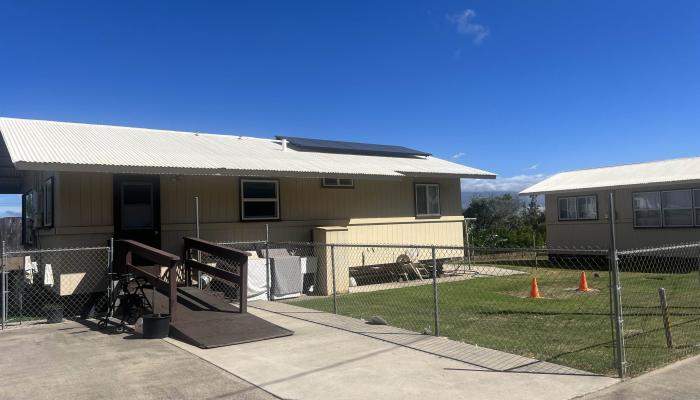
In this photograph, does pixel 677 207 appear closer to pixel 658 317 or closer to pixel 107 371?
pixel 658 317

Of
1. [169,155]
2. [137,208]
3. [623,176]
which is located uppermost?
[169,155]

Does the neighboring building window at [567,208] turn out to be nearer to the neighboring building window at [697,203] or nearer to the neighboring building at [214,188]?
the neighboring building window at [697,203]

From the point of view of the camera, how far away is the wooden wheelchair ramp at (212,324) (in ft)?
24.9

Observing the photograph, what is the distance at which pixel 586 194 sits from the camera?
69.7ft

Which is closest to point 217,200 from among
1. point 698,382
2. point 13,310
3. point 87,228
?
point 87,228

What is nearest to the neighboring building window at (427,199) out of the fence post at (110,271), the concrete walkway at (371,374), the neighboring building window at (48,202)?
the fence post at (110,271)

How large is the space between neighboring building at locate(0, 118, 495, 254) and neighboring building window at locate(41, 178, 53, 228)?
23mm

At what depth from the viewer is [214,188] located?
12.5 meters

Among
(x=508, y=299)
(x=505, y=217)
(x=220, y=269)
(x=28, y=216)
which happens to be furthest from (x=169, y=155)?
(x=505, y=217)

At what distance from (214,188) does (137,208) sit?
1787mm

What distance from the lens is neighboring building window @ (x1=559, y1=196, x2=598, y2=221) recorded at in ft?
69.3

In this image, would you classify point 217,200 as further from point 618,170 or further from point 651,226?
point 618,170

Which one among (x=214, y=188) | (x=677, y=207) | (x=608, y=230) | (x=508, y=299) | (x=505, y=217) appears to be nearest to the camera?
(x=508, y=299)

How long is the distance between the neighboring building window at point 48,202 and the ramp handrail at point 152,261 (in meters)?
1.77
